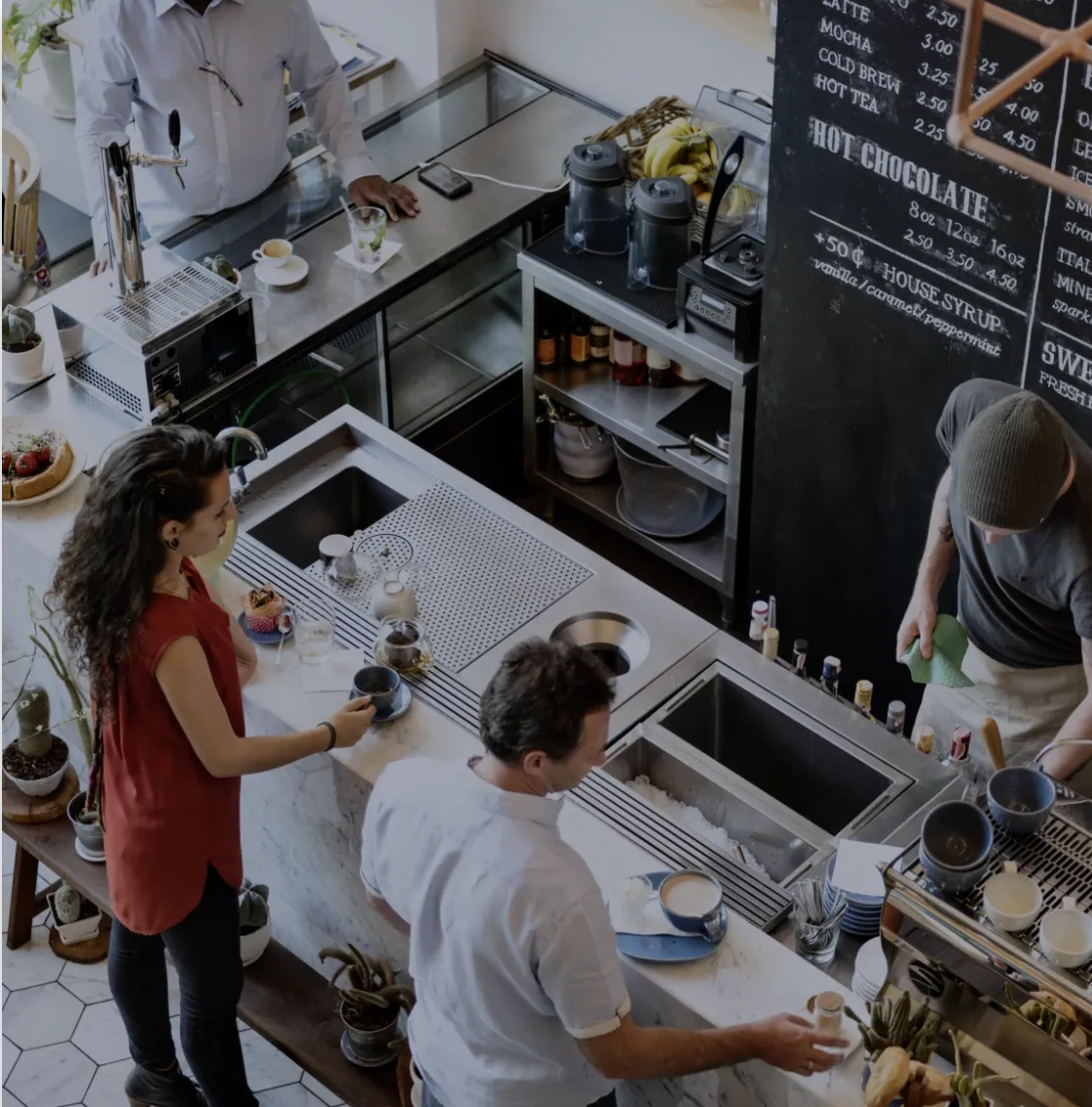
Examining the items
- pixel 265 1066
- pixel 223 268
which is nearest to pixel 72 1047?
pixel 265 1066

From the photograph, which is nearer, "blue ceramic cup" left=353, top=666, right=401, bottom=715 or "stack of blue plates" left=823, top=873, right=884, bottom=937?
"stack of blue plates" left=823, top=873, right=884, bottom=937

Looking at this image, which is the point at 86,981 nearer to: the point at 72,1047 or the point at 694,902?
the point at 72,1047

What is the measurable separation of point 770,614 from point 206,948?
53.5 inches

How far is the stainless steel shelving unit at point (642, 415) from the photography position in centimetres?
440

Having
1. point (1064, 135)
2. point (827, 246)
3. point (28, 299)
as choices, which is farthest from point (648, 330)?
point (28, 299)

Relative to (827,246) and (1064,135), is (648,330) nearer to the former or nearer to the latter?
(827,246)

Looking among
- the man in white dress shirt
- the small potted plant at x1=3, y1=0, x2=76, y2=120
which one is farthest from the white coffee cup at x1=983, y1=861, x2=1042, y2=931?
the small potted plant at x1=3, y1=0, x2=76, y2=120

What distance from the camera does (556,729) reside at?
2.26 m

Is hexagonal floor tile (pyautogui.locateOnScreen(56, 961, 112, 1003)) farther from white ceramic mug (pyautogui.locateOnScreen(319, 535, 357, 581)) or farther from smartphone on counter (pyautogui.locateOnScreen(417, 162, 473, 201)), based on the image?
smartphone on counter (pyautogui.locateOnScreen(417, 162, 473, 201))

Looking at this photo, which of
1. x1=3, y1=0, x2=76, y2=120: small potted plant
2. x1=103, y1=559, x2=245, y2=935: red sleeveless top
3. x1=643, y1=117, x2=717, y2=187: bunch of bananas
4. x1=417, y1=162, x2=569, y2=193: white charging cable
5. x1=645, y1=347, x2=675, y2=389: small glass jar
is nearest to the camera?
x1=103, y1=559, x2=245, y2=935: red sleeveless top

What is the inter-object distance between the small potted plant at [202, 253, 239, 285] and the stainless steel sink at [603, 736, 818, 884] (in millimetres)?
1723

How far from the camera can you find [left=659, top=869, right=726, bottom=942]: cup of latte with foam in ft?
8.79

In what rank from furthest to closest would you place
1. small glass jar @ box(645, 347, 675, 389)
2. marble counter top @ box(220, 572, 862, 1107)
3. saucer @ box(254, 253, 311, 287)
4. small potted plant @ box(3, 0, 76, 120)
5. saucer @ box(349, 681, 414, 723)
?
1. small potted plant @ box(3, 0, 76, 120)
2. small glass jar @ box(645, 347, 675, 389)
3. saucer @ box(254, 253, 311, 287)
4. saucer @ box(349, 681, 414, 723)
5. marble counter top @ box(220, 572, 862, 1107)

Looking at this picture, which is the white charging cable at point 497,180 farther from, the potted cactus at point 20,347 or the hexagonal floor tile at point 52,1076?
the hexagonal floor tile at point 52,1076
